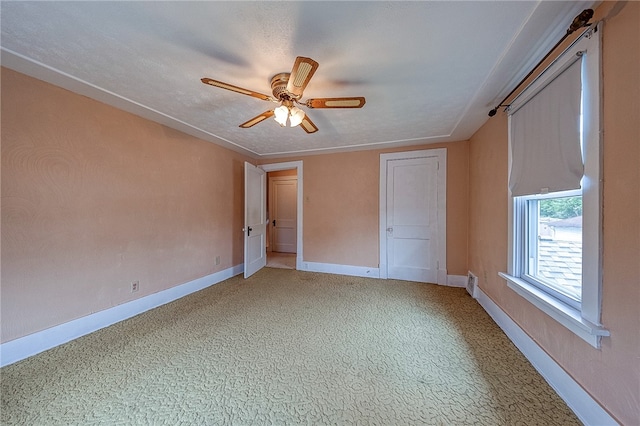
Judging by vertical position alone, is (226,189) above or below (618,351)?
above

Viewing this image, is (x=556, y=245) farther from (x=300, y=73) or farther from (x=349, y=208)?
(x=349, y=208)

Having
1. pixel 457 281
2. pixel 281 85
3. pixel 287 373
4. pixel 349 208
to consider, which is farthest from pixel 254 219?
pixel 457 281

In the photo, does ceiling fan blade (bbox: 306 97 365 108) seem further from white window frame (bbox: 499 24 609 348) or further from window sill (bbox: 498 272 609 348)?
window sill (bbox: 498 272 609 348)

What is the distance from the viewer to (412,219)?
3.58 meters

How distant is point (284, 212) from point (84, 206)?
4316mm

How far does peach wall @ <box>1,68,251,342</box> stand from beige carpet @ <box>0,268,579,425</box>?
17.9 inches

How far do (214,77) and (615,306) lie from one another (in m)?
2.90

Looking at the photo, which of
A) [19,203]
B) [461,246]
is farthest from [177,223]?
[461,246]

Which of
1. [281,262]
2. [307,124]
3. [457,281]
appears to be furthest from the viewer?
[281,262]

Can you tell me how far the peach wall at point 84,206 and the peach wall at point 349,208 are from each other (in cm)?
197

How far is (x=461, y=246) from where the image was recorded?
3.33 meters

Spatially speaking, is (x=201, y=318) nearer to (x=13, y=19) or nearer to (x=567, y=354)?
(x=13, y=19)

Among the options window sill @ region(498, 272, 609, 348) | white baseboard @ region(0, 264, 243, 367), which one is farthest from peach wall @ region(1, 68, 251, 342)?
window sill @ region(498, 272, 609, 348)

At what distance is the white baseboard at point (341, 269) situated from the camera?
12.4 feet
